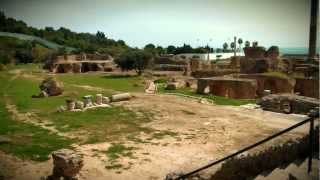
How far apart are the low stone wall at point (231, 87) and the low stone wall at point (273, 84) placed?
2.20m

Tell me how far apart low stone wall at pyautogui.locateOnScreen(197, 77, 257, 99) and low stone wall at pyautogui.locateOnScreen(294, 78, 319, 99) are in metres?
3.62

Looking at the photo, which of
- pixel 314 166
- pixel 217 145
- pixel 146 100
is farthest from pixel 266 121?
pixel 314 166

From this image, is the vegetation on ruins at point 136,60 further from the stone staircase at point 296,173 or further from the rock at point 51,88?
the stone staircase at point 296,173

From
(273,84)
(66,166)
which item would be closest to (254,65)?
(273,84)

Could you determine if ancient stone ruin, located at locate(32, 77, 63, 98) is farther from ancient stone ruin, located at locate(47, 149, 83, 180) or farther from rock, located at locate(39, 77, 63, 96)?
ancient stone ruin, located at locate(47, 149, 83, 180)

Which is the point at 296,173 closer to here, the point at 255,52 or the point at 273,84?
the point at 273,84

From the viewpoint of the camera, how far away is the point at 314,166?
6004 mm

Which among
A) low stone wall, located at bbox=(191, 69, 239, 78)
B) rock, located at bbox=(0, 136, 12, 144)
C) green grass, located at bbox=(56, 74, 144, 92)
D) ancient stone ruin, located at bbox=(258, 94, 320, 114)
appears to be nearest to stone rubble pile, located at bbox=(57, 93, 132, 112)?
rock, located at bbox=(0, 136, 12, 144)

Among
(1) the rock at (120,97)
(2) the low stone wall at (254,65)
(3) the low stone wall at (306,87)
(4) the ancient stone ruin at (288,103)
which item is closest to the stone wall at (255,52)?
(2) the low stone wall at (254,65)

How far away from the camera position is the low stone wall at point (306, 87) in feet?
90.5

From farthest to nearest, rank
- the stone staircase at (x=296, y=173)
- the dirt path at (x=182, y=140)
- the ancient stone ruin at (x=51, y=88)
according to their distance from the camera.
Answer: the ancient stone ruin at (x=51, y=88) < the dirt path at (x=182, y=140) < the stone staircase at (x=296, y=173)

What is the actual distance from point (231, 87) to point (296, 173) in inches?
900

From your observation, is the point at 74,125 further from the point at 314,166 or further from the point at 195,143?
the point at 314,166

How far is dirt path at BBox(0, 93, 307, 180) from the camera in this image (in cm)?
1098
